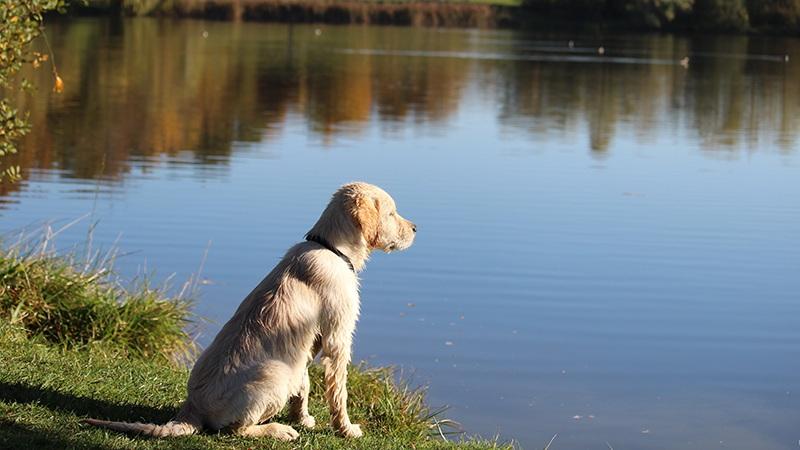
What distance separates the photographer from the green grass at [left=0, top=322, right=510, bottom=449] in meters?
6.52

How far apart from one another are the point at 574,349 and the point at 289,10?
220 ft

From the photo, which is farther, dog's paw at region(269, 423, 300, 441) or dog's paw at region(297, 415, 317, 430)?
dog's paw at region(297, 415, 317, 430)

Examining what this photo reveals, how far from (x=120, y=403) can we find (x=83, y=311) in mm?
2352

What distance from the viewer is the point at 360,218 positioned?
276 inches

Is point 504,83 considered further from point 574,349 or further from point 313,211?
point 574,349

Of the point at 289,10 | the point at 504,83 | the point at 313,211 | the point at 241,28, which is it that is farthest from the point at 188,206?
the point at 289,10

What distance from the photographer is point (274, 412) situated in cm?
677

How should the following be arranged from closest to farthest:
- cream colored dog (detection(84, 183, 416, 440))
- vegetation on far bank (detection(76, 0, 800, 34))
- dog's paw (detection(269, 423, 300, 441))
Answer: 1. cream colored dog (detection(84, 183, 416, 440))
2. dog's paw (detection(269, 423, 300, 441))
3. vegetation on far bank (detection(76, 0, 800, 34))

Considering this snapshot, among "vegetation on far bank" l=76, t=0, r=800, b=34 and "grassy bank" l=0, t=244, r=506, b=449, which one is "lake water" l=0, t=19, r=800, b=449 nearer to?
"grassy bank" l=0, t=244, r=506, b=449

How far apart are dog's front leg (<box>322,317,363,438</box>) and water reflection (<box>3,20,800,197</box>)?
742 cm

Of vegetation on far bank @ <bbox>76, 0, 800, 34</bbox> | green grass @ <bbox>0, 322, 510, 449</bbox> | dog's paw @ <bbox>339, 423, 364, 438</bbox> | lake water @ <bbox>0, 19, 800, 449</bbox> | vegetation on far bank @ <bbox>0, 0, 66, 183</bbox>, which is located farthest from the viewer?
vegetation on far bank @ <bbox>76, 0, 800, 34</bbox>

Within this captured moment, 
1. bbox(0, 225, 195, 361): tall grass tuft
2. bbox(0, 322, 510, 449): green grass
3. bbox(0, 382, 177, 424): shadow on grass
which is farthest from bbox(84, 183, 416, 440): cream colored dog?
bbox(0, 225, 195, 361): tall grass tuft

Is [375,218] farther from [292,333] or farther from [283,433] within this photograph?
[283,433]

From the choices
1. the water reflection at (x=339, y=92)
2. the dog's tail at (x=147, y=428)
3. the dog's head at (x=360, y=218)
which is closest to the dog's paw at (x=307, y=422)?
the dog's tail at (x=147, y=428)
